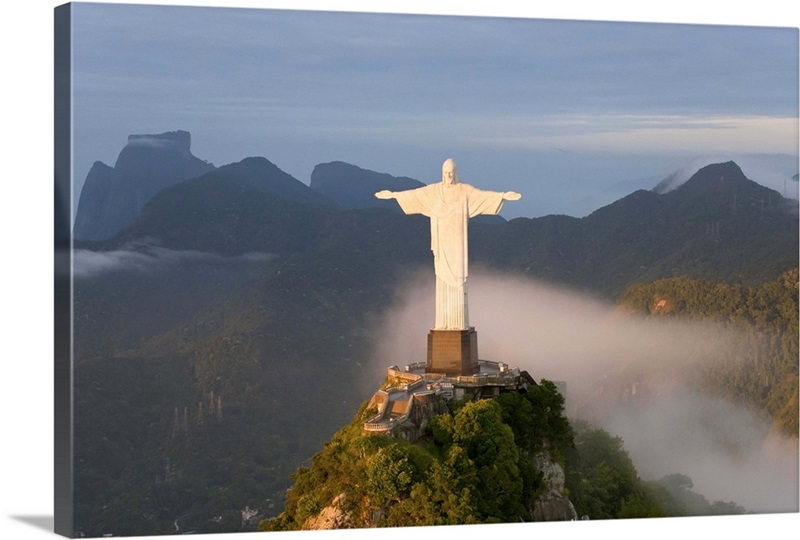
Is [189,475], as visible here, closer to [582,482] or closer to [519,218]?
[519,218]

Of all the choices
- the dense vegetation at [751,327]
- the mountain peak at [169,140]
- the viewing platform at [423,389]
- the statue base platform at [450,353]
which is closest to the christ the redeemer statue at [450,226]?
the statue base platform at [450,353]

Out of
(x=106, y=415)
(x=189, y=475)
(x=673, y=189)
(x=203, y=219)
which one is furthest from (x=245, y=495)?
(x=673, y=189)

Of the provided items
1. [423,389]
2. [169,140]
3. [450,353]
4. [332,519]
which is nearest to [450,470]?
[332,519]

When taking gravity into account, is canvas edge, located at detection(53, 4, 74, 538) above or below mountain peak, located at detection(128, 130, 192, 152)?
below

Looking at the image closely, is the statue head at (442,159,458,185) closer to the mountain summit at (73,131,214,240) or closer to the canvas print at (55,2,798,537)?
the canvas print at (55,2,798,537)

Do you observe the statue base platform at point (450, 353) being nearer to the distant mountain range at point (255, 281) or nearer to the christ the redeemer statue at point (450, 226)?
the christ the redeemer statue at point (450, 226)

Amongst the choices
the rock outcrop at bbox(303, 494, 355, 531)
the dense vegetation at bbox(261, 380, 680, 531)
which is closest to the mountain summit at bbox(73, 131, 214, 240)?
the dense vegetation at bbox(261, 380, 680, 531)
